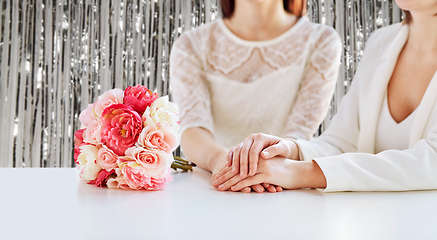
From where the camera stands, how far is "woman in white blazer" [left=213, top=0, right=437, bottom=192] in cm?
74

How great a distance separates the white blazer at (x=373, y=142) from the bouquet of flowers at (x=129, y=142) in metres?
0.33

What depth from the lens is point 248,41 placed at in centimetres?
143

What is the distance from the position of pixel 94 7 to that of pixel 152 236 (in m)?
2.28

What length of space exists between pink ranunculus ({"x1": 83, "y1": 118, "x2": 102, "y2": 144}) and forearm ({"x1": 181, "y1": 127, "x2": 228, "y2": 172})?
1.19 feet

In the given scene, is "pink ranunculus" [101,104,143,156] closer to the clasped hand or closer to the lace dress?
the clasped hand

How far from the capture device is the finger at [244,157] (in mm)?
760

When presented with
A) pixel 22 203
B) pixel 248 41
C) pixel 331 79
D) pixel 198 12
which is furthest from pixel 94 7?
pixel 22 203

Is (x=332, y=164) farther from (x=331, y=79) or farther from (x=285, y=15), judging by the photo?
(x=285, y=15)

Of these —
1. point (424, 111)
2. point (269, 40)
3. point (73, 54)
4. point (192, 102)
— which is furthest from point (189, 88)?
point (73, 54)

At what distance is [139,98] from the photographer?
30.8 inches

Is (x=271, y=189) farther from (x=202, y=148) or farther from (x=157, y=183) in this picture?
(x=202, y=148)

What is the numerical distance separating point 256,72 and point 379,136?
521 millimetres

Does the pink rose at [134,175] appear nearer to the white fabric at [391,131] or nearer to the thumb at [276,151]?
the thumb at [276,151]

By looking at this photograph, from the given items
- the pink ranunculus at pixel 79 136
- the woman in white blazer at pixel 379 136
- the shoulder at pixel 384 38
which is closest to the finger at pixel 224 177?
the woman in white blazer at pixel 379 136
